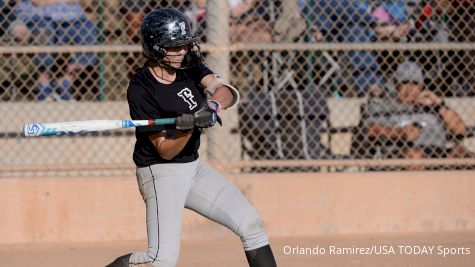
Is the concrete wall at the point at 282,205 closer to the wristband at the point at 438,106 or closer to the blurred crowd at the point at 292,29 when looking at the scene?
the wristband at the point at 438,106

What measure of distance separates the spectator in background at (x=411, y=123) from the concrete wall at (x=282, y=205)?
0.35 m

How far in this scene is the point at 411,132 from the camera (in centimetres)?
763

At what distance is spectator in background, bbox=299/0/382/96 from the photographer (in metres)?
Result: 7.81

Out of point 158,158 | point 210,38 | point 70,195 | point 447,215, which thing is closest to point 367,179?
point 447,215

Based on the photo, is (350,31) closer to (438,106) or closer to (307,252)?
(438,106)

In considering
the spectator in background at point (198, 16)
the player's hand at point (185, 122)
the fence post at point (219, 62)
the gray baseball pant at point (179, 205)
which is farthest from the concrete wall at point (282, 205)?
the player's hand at point (185, 122)

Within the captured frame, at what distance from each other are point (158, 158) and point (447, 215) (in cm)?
347

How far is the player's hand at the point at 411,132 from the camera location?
7.63m

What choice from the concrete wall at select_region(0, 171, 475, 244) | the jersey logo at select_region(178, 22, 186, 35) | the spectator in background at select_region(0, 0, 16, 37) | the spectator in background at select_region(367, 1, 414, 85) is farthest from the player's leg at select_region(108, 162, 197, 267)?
the spectator in background at select_region(367, 1, 414, 85)

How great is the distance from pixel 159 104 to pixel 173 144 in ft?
0.89

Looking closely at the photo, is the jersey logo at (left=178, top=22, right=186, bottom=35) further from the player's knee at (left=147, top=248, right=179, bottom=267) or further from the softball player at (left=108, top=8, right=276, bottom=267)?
the player's knee at (left=147, top=248, right=179, bottom=267)

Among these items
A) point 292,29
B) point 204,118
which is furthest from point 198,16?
point 204,118

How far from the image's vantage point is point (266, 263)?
4.76 m

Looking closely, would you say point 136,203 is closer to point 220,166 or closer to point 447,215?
point 220,166
